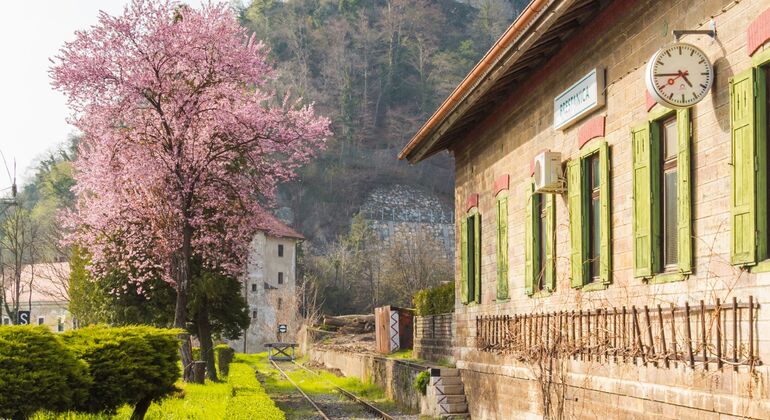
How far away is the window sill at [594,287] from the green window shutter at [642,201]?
4.21 feet

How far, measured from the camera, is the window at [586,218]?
43.4 ft

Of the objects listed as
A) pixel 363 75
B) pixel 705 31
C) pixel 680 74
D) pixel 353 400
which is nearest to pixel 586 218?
pixel 680 74

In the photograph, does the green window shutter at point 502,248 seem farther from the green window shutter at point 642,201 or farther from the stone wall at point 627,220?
the green window shutter at point 642,201

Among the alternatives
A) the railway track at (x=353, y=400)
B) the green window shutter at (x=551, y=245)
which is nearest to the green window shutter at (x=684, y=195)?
the green window shutter at (x=551, y=245)

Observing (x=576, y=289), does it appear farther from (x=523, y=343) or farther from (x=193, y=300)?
(x=193, y=300)

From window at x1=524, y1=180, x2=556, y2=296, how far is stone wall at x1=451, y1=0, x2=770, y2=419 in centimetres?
25

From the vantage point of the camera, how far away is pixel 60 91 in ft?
88.7

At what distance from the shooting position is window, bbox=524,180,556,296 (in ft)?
50.9

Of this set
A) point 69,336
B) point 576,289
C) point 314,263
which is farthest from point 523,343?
point 314,263

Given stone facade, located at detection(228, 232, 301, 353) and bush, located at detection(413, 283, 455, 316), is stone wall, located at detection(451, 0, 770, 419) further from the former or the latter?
stone facade, located at detection(228, 232, 301, 353)

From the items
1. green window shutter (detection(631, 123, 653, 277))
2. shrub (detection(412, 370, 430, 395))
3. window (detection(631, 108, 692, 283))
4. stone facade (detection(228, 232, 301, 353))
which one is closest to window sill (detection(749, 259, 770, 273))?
window (detection(631, 108, 692, 283))

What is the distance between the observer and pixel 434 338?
90.3 ft

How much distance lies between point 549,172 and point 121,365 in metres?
6.65

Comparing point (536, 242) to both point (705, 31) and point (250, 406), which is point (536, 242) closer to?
point (705, 31)
